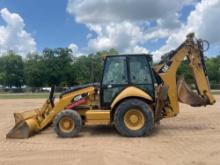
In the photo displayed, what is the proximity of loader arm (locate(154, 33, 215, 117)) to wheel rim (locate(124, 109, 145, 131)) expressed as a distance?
1.44 m

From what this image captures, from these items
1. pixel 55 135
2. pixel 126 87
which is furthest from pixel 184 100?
pixel 55 135

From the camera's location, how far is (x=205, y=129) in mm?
12500

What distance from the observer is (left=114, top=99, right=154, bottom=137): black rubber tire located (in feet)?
36.8

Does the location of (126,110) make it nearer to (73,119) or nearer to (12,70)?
(73,119)

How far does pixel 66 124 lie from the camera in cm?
1145

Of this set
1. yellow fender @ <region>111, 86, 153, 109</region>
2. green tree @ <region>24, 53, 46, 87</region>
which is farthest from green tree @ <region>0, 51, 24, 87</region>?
yellow fender @ <region>111, 86, 153, 109</region>

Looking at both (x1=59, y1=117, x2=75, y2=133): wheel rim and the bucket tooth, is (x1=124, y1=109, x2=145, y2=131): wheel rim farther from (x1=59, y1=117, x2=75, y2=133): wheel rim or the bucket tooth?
the bucket tooth

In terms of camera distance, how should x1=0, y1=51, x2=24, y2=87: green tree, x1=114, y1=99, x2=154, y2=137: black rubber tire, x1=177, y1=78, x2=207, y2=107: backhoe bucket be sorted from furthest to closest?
x1=0, y1=51, x2=24, y2=87: green tree
x1=177, y1=78, x2=207, y2=107: backhoe bucket
x1=114, y1=99, x2=154, y2=137: black rubber tire

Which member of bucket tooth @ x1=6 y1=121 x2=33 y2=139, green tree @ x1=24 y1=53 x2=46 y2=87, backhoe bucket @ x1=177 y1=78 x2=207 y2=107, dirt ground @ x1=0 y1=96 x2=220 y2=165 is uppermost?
green tree @ x1=24 y1=53 x2=46 y2=87

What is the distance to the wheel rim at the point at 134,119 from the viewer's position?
11336 millimetres

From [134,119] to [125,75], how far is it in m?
1.31

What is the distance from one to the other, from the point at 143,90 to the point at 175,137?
65.3 inches

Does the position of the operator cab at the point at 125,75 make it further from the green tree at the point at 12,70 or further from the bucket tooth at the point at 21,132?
the green tree at the point at 12,70

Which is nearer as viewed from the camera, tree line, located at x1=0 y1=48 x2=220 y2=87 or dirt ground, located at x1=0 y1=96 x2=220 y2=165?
dirt ground, located at x1=0 y1=96 x2=220 y2=165
